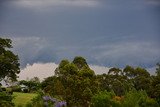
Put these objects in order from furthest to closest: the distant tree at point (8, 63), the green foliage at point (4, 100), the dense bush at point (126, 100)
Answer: the distant tree at point (8, 63), the green foliage at point (4, 100), the dense bush at point (126, 100)

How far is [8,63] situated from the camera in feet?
122

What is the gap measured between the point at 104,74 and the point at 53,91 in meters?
25.9

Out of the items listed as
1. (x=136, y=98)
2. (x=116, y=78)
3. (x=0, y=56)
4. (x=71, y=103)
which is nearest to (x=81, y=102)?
(x=71, y=103)

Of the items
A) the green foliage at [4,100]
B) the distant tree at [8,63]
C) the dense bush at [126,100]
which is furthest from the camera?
the distant tree at [8,63]

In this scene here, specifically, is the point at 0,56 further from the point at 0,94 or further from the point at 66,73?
the point at 0,94

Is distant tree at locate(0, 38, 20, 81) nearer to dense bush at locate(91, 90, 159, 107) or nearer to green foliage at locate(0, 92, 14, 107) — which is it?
green foliage at locate(0, 92, 14, 107)

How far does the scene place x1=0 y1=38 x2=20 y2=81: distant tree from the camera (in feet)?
121

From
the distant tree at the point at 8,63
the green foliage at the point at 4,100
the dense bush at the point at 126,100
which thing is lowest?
the dense bush at the point at 126,100

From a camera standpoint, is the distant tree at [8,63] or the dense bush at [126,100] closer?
the dense bush at [126,100]

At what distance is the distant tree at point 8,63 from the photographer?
1452 inches

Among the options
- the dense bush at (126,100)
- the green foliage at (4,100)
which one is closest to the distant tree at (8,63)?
the green foliage at (4,100)

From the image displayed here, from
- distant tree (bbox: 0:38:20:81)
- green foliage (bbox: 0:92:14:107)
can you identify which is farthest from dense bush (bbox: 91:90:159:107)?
distant tree (bbox: 0:38:20:81)

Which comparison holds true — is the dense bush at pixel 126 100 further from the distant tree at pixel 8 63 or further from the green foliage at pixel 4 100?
the distant tree at pixel 8 63

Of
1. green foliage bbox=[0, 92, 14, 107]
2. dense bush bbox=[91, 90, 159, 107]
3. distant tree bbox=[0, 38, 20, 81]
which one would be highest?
distant tree bbox=[0, 38, 20, 81]
